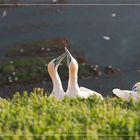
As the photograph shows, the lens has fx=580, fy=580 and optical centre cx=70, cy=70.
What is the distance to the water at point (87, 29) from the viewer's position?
25.4ft

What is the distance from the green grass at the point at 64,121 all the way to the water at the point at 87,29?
4459mm

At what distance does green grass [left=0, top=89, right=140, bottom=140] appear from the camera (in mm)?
2453

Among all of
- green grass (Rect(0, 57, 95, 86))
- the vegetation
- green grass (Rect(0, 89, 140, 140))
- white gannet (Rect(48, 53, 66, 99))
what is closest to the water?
the vegetation

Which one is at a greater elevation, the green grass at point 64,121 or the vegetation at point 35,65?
the vegetation at point 35,65

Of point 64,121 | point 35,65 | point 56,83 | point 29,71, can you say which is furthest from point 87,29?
point 64,121

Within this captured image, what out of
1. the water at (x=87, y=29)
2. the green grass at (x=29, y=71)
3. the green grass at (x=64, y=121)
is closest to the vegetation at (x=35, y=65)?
the green grass at (x=29, y=71)

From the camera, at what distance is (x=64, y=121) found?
2.64 meters

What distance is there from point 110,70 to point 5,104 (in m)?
4.31

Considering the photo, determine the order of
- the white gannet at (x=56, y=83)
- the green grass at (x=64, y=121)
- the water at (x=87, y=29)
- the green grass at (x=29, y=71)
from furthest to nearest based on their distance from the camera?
the water at (x=87, y=29) → the green grass at (x=29, y=71) → the white gannet at (x=56, y=83) → the green grass at (x=64, y=121)

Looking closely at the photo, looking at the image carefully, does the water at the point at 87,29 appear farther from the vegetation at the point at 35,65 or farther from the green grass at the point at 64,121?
the green grass at the point at 64,121

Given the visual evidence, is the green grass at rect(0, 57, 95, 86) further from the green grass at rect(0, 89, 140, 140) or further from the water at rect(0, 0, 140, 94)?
the green grass at rect(0, 89, 140, 140)

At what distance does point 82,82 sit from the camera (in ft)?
23.3

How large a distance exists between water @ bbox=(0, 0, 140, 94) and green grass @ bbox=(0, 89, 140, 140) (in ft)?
14.6

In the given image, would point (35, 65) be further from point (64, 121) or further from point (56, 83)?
point (64, 121)
